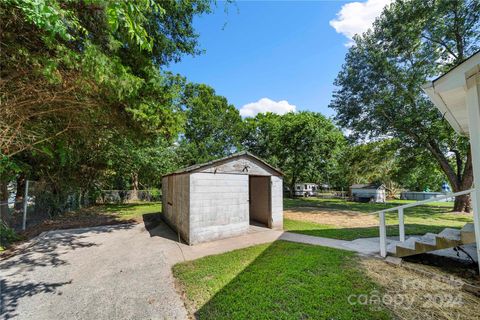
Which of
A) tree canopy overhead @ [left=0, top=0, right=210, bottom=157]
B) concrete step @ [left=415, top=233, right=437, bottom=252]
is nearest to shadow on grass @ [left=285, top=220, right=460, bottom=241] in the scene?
concrete step @ [left=415, top=233, right=437, bottom=252]

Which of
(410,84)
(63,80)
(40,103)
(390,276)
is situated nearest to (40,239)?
(40,103)

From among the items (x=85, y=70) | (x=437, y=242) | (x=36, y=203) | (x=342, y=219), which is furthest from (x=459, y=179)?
(x=36, y=203)

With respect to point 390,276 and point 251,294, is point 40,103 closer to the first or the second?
point 251,294

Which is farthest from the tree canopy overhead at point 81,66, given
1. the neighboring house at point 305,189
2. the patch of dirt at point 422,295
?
the neighboring house at point 305,189

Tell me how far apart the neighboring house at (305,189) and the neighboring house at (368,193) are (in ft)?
23.3

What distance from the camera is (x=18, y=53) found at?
142 inches

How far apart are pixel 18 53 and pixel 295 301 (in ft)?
20.5

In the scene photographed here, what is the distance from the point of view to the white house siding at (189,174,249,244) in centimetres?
645

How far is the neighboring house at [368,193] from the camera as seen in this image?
1016 inches

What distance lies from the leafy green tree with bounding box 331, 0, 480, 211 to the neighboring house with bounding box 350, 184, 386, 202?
1153 centimetres

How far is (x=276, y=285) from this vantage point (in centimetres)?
369

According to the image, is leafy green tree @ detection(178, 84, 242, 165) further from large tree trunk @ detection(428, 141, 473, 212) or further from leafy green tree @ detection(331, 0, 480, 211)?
large tree trunk @ detection(428, 141, 473, 212)

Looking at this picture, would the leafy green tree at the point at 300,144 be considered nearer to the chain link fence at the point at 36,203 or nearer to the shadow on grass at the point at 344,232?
the shadow on grass at the point at 344,232

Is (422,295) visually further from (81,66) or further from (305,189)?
(305,189)
